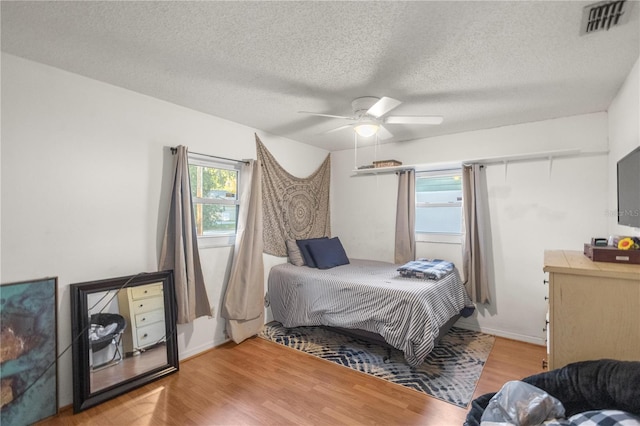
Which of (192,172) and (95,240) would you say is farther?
(192,172)

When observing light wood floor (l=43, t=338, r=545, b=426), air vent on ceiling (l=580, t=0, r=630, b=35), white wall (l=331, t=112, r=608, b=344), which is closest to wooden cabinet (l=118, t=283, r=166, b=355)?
light wood floor (l=43, t=338, r=545, b=426)

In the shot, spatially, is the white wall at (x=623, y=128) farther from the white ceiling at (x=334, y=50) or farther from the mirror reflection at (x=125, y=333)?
the mirror reflection at (x=125, y=333)

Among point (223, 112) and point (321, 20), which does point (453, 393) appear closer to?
point (321, 20)

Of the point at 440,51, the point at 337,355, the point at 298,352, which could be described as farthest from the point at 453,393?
the point at 440,51

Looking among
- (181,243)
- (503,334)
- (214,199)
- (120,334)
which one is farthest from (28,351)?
(503,334)

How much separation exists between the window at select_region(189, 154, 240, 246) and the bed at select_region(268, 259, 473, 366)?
85 cm

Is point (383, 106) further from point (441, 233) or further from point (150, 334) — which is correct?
point (150, 334)

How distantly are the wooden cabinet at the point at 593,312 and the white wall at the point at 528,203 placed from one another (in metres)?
1.85

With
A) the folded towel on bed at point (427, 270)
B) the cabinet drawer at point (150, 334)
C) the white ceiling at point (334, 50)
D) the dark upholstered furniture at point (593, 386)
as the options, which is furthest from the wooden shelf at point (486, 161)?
the cabinet drawer at point (150, 334)

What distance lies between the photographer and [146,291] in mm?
2516

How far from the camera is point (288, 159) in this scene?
13.2 ft

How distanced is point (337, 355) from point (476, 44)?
2757 millimetres

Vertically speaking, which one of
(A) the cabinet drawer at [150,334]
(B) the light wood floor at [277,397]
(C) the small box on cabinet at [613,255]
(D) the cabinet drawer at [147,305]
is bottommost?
(B) the light wood floor at [277,397]

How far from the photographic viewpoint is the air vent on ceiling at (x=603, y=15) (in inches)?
55.6
